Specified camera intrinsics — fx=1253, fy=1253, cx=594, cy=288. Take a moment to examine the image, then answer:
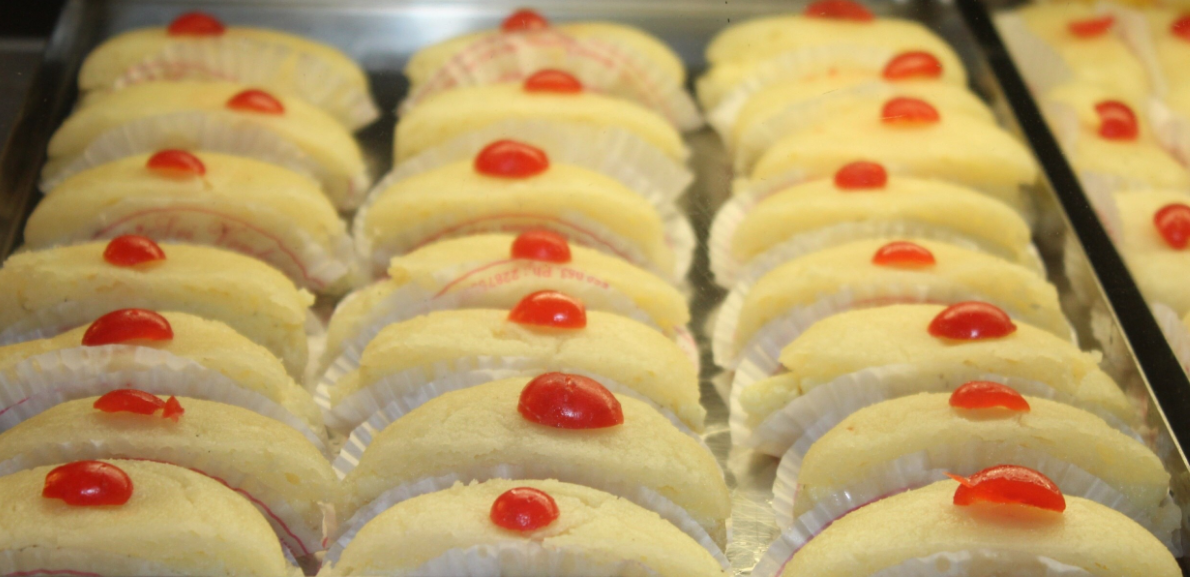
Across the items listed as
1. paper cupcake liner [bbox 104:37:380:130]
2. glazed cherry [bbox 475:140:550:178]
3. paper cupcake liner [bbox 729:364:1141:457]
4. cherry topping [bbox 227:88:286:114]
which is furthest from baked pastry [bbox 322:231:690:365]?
paper cupcake liner [bbox 104:37:380:130]

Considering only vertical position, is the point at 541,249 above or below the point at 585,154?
below

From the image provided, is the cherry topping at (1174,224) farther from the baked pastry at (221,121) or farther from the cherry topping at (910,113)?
the baked pastry at (221,121)

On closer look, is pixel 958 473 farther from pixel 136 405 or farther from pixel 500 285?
pixel 136 405

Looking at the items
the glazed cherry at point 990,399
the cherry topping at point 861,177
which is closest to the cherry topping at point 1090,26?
the cherry topping at point 861,177

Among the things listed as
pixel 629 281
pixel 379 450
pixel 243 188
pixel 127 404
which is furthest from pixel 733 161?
pixel 127 404

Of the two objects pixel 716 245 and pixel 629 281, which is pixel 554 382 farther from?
pixel 716 245

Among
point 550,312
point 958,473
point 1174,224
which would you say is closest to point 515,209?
point 550,312

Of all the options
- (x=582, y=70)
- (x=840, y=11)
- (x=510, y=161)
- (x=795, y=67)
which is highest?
(x=840, y=11)
